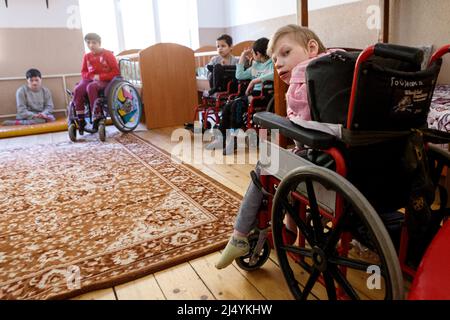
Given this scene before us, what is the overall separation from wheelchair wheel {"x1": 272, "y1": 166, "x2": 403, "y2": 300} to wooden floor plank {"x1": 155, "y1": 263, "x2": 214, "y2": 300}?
0.28m

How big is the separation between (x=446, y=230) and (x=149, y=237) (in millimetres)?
1038

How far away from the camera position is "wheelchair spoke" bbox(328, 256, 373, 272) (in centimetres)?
78

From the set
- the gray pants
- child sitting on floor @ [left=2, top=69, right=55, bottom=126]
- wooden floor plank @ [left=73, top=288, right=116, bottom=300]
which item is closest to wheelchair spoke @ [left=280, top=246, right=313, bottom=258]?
the gray pants

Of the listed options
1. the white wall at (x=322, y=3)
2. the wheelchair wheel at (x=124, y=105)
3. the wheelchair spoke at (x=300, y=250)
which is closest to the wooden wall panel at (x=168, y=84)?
the wheelchair wheel at (x=124, y=105)

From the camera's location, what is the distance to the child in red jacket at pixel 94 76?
330cm

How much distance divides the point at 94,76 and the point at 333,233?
3065 mm

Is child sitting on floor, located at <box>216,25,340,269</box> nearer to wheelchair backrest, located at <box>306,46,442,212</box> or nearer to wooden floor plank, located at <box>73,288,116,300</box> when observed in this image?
wheelchair backrest, located at <box>306,46,442,212</box>

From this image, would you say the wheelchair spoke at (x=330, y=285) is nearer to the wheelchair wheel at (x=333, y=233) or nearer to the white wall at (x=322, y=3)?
the wheelchair wheel at (x=333, y=233)

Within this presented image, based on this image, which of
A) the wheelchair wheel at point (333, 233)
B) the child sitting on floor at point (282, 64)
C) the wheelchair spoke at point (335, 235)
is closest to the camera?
the wheelchair wheel at point (333, 233)

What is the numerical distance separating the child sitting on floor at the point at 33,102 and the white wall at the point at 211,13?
237 cm

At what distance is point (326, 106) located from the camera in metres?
0.88

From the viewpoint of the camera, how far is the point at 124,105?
3467 mm
